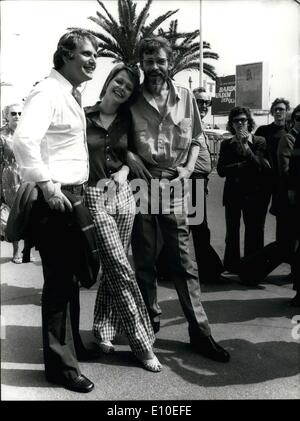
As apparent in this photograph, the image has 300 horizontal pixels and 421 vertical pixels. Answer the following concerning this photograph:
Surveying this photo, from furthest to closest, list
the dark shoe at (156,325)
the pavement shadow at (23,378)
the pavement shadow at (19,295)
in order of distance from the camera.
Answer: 1. the pavement shadow at (19,295)
2. the dark shoe at (156,325)
3. the pavement shadow at (23,378)

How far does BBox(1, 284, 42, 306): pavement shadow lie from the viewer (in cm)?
473

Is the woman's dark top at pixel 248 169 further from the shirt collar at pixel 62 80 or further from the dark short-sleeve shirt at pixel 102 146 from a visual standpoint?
the shirt collar at pixel 62 80

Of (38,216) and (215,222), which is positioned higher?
(38,216)

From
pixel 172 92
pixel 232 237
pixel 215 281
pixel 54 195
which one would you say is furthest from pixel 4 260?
pixel 54 195

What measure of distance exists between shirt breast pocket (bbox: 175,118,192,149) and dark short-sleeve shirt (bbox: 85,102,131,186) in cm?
38

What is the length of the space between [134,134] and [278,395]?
1790 mm

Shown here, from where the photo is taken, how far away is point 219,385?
10.0ft

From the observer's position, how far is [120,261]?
3.30 meters

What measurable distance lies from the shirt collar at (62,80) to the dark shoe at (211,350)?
1777 mm

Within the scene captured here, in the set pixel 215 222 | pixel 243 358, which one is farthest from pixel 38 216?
pixel 215 222

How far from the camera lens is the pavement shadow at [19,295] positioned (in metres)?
4.73

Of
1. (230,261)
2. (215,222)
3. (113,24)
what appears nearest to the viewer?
(230,261)

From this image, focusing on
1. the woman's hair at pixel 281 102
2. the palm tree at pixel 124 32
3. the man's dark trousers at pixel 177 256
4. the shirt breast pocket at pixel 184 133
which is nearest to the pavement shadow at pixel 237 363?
the man's dark trousers at pixel 177 256

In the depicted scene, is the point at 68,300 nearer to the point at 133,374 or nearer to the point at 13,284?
the point at 133,374
